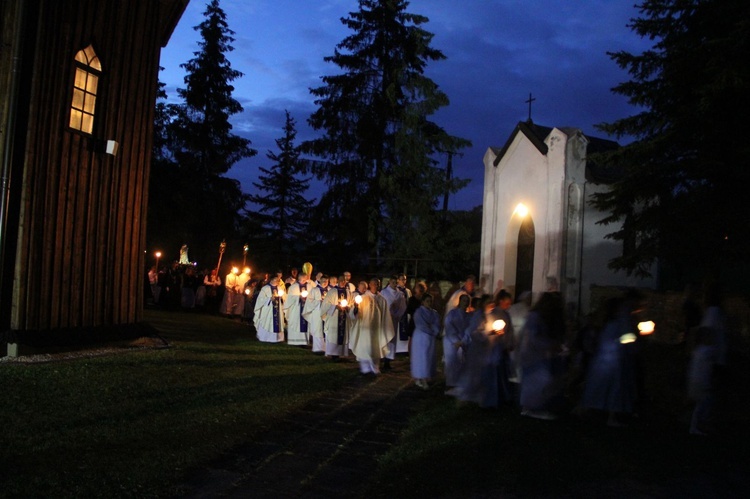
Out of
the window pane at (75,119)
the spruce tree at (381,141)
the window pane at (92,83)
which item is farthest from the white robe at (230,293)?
the window pane at (75,119)

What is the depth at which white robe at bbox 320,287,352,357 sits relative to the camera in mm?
15500

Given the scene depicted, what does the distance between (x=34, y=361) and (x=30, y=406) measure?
3.25 metres

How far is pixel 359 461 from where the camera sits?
23.8 feet

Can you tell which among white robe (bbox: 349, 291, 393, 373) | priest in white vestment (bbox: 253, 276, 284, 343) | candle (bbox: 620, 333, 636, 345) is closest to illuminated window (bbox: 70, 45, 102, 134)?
white robe (bbox: 349, 291, 393, 373)

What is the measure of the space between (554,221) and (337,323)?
350 inches

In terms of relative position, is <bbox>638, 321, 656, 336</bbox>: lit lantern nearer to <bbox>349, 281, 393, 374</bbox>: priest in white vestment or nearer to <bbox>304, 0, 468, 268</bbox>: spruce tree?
<bbox>349, 281, 393, 374</bbox>: priest in white vestment

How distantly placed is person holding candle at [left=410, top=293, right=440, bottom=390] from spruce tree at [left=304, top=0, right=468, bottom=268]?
57.0 feet

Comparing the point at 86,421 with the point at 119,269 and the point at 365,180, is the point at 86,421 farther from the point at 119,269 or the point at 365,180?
the point at 365,180

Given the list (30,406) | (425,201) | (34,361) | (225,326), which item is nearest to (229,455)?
(30,406)

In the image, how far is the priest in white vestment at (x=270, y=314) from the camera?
18.5 m

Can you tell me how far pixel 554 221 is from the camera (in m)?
21.0

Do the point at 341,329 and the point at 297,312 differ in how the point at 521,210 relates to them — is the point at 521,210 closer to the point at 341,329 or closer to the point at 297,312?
the point at 297,312

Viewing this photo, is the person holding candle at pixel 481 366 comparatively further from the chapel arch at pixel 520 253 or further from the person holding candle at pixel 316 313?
the chapel arch at pixel 520 253

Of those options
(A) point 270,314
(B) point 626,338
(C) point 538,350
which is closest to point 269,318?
(A) point 270,314
